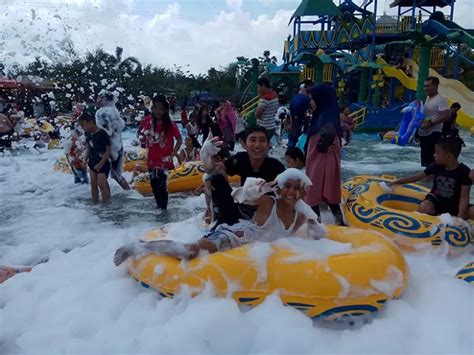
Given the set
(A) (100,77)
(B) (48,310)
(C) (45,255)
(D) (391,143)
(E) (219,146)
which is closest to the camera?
(B) (48,310)

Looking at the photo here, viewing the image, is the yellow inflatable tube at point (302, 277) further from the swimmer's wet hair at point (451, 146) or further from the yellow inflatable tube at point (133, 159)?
the yellow inflatable tube at point (133, 159)

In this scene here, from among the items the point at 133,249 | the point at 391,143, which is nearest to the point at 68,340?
the point at 133,249

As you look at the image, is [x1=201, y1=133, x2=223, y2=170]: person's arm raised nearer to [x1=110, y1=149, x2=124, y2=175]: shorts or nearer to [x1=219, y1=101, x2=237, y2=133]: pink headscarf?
[x1=110, y1=149, x2=124, y2=175]: shorts

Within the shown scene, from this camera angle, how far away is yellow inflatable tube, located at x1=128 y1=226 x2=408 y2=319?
2730mm

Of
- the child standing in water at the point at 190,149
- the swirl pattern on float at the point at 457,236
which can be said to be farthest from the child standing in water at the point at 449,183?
the child standing in water at the point at 190,149

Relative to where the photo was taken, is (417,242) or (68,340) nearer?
(68,340)

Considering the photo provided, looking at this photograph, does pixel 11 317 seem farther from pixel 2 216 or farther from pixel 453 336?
pixel 2 216

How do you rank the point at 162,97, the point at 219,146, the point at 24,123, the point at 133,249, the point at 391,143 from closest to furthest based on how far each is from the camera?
the point at 133,249
the point at 219,146
the point at 162,97
the point at 391,143
the point at 24,123

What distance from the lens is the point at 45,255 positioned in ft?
13.9

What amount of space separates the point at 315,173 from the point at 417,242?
107 centimetres

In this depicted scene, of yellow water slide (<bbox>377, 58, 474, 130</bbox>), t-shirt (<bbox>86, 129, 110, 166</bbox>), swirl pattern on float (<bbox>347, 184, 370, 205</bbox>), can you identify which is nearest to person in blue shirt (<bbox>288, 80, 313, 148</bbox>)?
swirl pattern on float (<bbox>347, 184, 370, 205</bbox>)

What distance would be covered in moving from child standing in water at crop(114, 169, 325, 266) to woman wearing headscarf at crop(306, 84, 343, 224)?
1.14 metres

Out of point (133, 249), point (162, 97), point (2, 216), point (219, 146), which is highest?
point (162, 97)

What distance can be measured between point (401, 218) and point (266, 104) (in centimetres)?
332
